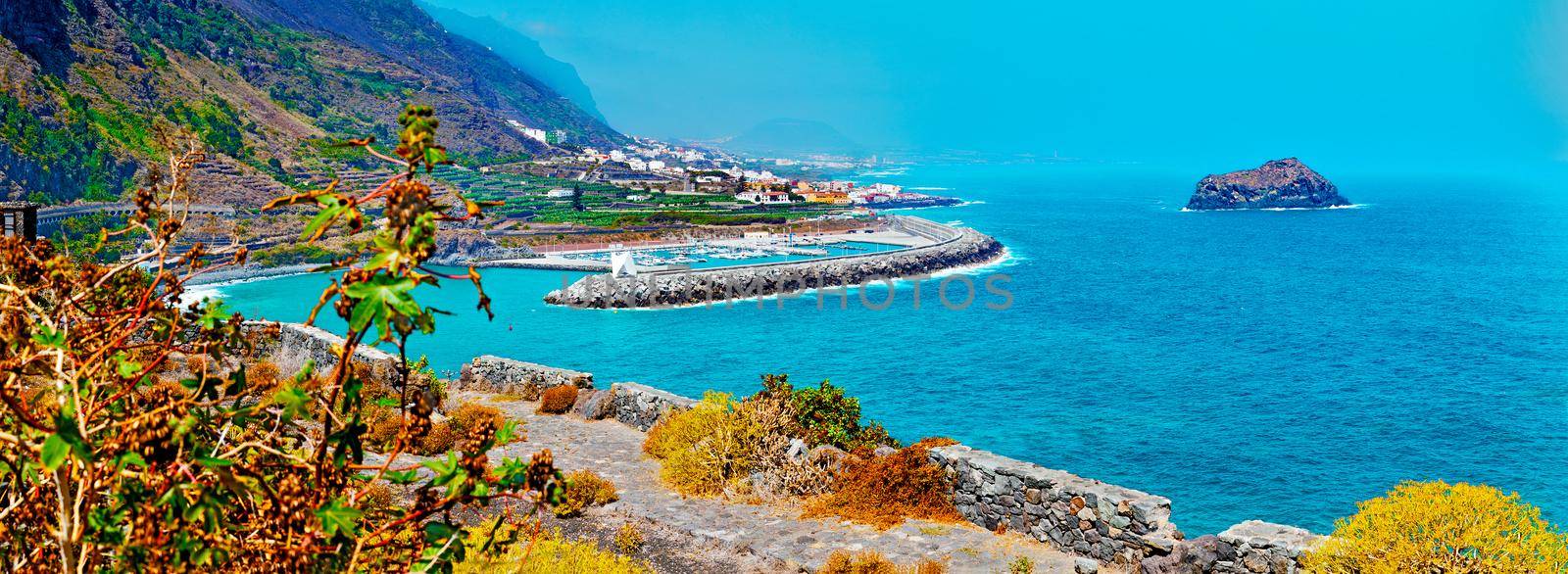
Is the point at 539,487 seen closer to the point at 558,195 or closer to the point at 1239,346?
the point at 1239,346

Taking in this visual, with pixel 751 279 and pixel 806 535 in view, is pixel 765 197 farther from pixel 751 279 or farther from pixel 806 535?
pixel 806 535

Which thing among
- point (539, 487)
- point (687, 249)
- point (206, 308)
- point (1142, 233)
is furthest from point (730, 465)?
point (1142, 233)

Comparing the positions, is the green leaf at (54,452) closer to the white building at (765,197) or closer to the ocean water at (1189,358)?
the ocean water at (1189,358)

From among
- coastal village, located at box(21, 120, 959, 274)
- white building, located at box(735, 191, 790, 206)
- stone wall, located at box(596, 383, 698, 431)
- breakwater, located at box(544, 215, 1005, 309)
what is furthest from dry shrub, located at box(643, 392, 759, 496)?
white building, located at box(735, 191, 790, 206)

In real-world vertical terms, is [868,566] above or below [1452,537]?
below

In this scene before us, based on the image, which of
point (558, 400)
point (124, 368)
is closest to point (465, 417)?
point (558, 400)
